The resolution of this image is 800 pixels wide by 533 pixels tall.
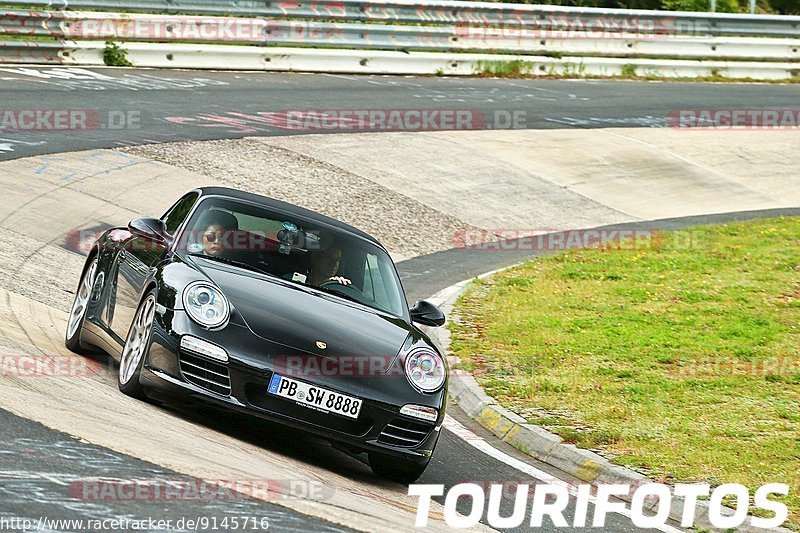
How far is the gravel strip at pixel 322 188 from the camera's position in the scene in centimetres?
1625

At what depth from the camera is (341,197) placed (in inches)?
667

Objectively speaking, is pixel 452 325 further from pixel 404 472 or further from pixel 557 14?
pixel 557 14

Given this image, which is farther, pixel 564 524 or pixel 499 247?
pixel 499 247

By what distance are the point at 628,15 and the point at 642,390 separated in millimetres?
18893

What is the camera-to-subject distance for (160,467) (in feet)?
19.9

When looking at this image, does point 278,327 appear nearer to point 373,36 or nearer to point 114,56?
point 114,56

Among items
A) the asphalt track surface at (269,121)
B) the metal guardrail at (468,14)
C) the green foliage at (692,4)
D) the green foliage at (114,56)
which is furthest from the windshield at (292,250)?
the green foliage at (692,4)

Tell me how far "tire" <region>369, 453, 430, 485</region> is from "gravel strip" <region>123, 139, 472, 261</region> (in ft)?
26.3

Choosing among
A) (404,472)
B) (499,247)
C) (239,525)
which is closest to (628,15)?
(499,247)

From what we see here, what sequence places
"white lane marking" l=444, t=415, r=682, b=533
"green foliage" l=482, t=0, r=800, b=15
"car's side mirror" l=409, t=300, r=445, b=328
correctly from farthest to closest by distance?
"green foliage" l=482, t=0, r=800, b=15
"car's side mirror" l=409, t=300, r=445, b=328
"white lane marking" l=444, t=415, r=682, b=533

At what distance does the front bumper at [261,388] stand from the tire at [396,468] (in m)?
0.09

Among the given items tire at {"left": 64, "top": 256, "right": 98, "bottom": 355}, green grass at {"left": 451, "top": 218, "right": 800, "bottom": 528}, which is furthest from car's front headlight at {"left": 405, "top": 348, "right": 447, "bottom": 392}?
tire at {"left": 64, "top": 256, "right": 98, "bottom": 355}

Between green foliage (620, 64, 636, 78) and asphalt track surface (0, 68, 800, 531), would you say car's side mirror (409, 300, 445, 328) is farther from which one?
green foliage (620, 64, 636, 78)

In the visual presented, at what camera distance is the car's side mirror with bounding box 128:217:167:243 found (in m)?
8.45
